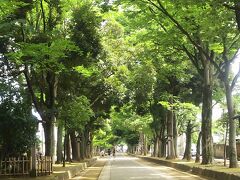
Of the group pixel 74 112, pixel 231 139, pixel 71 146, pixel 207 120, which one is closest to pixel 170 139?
pixel 71 146

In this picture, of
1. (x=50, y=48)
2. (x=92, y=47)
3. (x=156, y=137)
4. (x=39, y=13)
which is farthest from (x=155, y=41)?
(x=156, y=137)

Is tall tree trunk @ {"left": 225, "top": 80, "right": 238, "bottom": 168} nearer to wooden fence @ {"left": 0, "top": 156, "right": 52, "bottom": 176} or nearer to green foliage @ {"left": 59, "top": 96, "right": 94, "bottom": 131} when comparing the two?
wooden fence @ {"left": 0, "top": 156, "right": 52, "bottom": 176}

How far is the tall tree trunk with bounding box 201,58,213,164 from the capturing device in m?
27.9

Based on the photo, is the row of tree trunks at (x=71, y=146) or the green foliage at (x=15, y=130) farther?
the row of tree trunks at (x=71, y=146)

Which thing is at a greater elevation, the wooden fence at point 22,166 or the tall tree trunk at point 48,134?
the tall tree trunk at point 48,134

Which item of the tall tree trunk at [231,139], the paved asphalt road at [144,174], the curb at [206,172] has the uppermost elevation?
the tall tree trunk at [231,139]

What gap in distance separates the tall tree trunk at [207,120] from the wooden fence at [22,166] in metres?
10.6

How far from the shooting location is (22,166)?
20609 millimetres

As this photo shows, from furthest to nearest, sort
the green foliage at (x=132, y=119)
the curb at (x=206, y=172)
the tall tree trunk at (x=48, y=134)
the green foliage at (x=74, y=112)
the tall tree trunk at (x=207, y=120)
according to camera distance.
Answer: the green foliage at (x=132, y=119)
the green foliage at (x=74, y=112)
the tall tree trunk at (x=207, y=120)
the tall tree trunk at (x=48, y=134)
the curb at (x=206, y=172)

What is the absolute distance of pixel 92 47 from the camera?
25438 mm

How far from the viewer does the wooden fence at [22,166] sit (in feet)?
65.5

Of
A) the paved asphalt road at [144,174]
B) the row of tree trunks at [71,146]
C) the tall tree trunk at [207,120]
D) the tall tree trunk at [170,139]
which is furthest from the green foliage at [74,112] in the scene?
the tall tree trunk at [170,139]

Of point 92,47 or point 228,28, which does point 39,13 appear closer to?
point 92,47

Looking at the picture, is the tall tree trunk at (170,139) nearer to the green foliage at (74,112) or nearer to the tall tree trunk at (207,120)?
the green foliage at (74,112)
